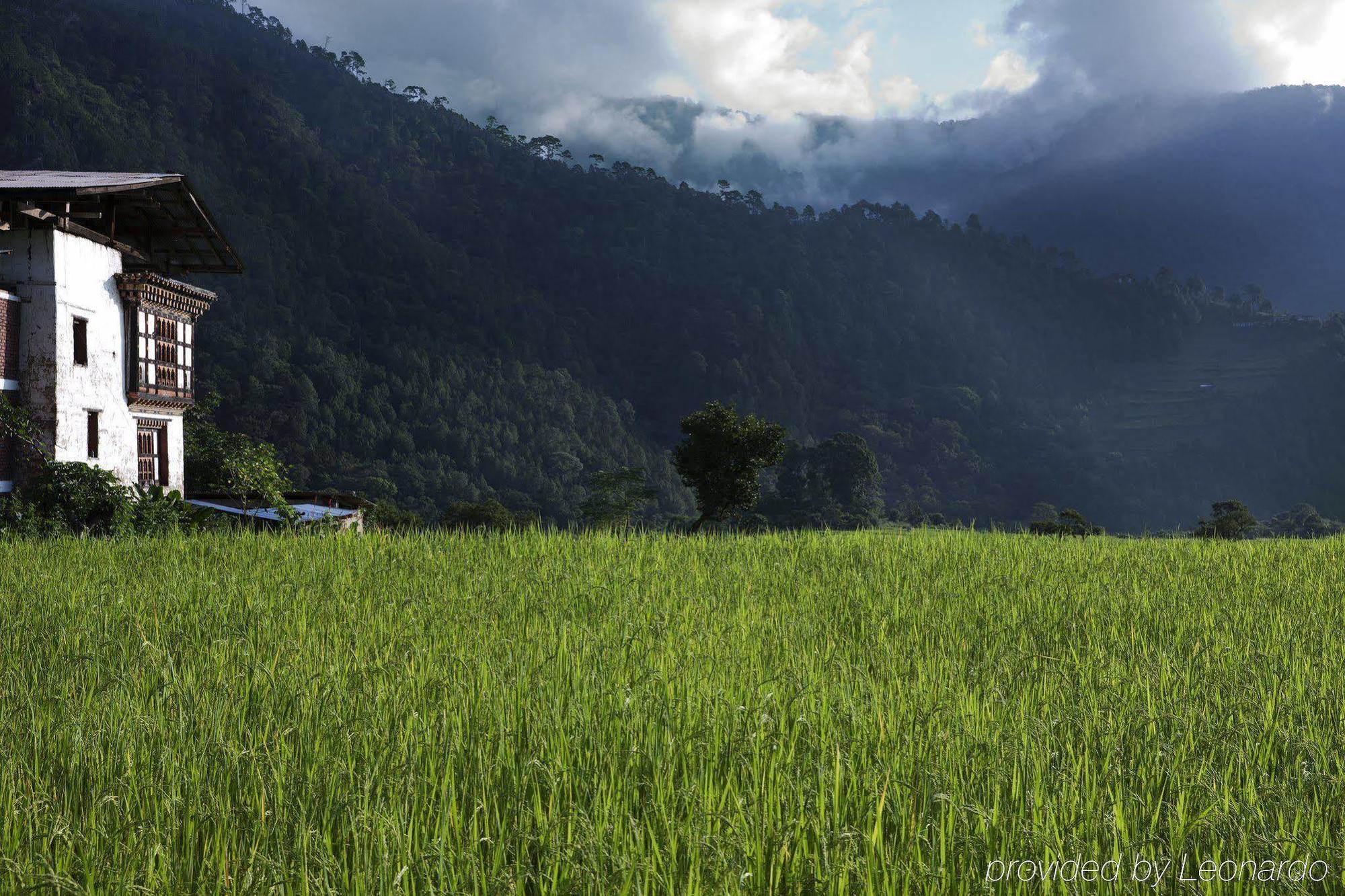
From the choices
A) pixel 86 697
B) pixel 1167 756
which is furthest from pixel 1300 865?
pixel 86 697

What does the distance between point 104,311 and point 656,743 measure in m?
22.1

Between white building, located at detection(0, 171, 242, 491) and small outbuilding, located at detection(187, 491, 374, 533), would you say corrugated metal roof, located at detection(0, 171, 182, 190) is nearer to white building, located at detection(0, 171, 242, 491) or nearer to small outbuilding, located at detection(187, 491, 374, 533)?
white building, located at detection(0, 171, 242, 491)

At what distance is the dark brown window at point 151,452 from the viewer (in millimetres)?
22219

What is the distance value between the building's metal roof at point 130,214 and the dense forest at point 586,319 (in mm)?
44351

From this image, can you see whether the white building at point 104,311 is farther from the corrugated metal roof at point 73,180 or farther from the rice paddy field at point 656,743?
the rice paddy field at point 656,743

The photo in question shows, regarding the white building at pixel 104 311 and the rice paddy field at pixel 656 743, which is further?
the white building at pixel 104 311

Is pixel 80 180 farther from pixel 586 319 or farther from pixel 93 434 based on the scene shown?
pixel 586 319

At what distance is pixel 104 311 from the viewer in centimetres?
2027

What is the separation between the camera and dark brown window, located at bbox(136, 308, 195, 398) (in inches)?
856

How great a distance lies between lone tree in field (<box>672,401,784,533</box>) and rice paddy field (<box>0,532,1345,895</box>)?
25.0 metres

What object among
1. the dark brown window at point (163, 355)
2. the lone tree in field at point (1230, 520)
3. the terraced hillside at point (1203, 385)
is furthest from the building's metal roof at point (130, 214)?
the terraced hillside at point (1203, 385)

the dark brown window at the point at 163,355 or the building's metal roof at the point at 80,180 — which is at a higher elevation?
the building's metal roof at the point at 80,180

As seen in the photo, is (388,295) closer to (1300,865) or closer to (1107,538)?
(1107,538)

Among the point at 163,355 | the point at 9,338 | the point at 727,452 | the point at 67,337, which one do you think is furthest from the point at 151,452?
the point at 727,452
